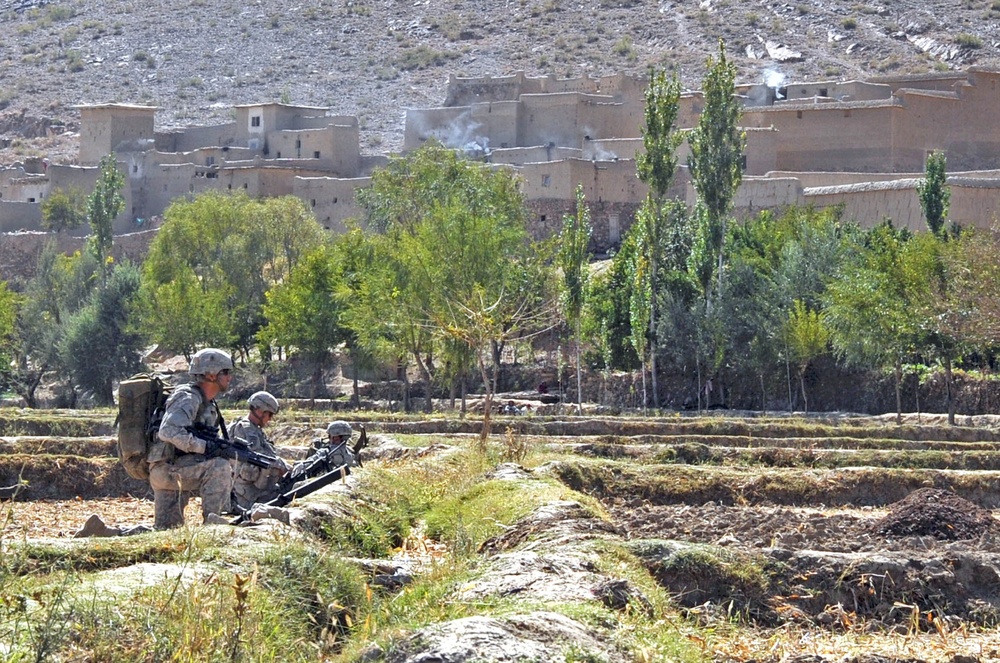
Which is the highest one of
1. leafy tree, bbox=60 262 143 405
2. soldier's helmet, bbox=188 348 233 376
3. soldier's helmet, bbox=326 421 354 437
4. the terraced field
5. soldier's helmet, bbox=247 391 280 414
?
soldier's helmet, bbox=188 348 233 376

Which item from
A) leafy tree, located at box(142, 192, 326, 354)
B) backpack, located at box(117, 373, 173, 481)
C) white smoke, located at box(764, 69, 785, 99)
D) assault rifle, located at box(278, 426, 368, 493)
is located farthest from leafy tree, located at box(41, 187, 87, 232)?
backpack, located at box(117, 373, 173, 481)

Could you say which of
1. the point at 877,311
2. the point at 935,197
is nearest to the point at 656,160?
the point at 877,311

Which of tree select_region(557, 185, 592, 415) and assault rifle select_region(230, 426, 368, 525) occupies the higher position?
tree select_region(557, 185, 592, 415)

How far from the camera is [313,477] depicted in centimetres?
1166

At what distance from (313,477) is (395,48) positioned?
8288 centimetres

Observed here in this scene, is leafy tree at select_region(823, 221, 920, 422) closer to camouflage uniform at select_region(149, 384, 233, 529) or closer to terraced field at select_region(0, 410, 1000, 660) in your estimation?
terraced field at select_region(0, 410, 1000, 660)

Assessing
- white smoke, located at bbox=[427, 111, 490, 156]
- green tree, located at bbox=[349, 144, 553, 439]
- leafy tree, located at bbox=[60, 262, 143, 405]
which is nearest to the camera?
green tree, located at bbox=[349, 144, 553, 439]

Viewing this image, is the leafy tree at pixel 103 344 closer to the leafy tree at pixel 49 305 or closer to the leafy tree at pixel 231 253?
the leafy tree at pixel 231 253

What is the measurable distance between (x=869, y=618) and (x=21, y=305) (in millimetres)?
44167

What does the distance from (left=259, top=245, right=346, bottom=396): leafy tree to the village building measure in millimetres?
9716

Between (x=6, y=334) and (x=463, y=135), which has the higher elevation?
(x=463, y=135)

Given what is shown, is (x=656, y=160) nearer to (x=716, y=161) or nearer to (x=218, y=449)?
(x=716, y=161)

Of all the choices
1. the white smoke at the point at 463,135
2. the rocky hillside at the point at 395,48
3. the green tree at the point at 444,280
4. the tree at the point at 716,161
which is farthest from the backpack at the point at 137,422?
the rocky hillside at the point at 395,48

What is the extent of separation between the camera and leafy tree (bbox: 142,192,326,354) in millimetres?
43594
